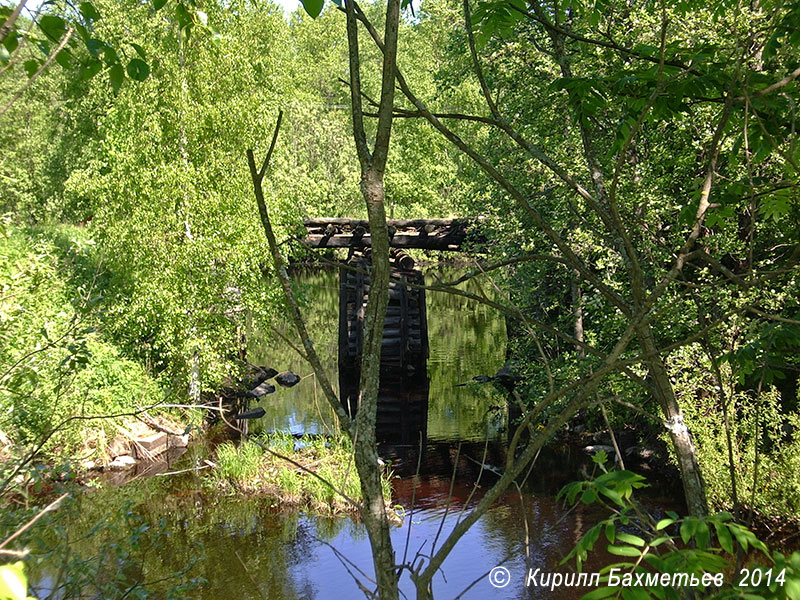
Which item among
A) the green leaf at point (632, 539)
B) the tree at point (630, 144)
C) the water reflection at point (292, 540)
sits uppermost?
the tree at point (630, 144)

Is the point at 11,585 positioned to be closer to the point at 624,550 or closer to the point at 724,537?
the point at 624,550

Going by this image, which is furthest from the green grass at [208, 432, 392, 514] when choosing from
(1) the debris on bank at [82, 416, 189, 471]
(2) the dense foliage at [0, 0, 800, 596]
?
(1) the debris on bank at [82, 416, 189, 471]

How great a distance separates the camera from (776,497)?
25.0 ft

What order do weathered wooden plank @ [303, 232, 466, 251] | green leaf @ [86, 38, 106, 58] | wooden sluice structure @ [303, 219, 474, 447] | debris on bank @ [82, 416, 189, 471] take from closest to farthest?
green leaf @ [86, 38, 106, 58] → debris on bank @ [82, 416, 189, 471] → wooden sluice structure @ [303, 219, 474, 447] → weathered wooden plank @ [303, 232, 466, 251]

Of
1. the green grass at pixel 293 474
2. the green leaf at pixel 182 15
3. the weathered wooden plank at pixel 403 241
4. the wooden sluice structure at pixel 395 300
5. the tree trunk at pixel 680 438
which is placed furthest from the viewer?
the weathered wooden plank at pixel 403 241

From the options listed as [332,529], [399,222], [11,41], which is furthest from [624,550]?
[399,222]

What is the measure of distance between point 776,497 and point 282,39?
2318cm

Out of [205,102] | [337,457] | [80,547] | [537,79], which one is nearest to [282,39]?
[205,102]

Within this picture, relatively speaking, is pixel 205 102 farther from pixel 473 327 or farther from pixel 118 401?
pixel 473 327

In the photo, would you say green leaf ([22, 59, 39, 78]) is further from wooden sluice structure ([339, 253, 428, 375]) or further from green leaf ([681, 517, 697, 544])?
wooden sluice structure ([339, 253, 428, 375])

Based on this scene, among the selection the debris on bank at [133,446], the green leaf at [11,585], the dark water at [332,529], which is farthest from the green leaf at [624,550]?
the debris on bank at [133,446]

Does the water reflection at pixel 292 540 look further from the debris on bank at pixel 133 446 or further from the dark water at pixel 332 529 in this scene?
the debris on bank at pixel 133 446

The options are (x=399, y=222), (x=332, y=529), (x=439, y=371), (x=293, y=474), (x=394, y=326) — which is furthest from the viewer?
(x=394, y=326)

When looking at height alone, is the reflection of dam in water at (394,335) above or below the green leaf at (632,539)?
below
